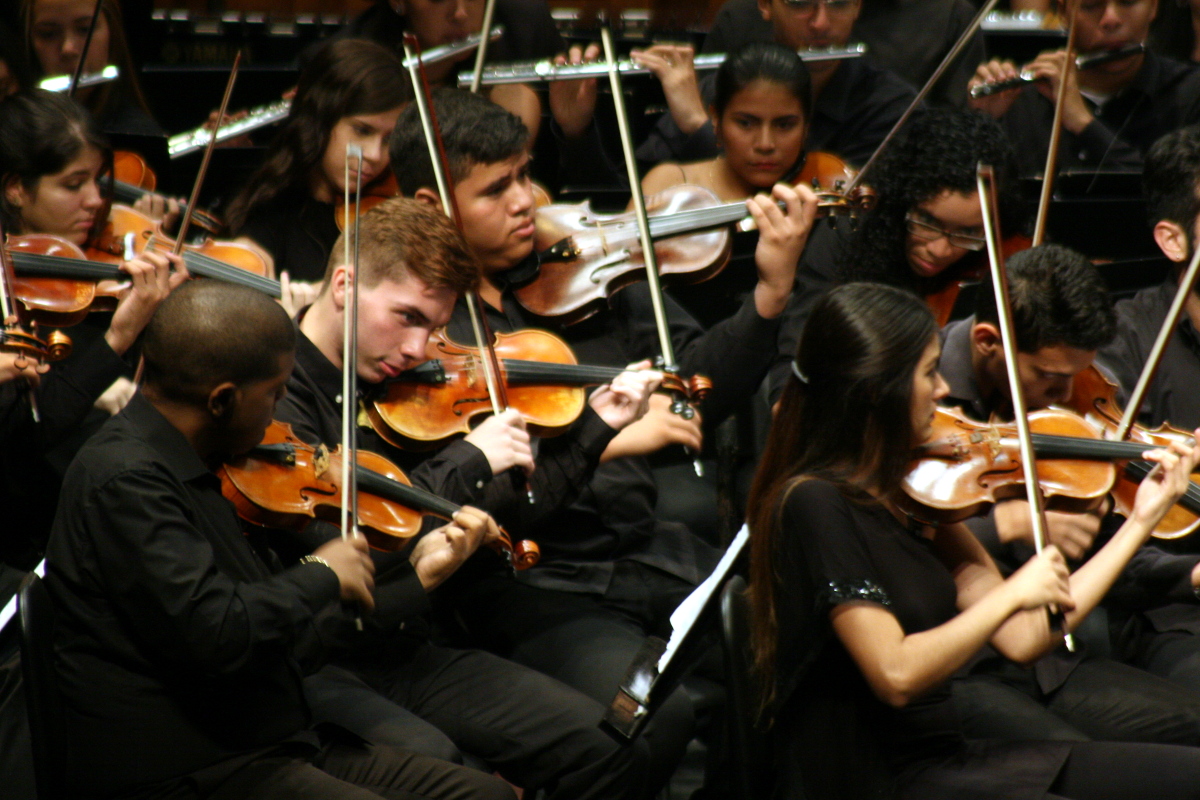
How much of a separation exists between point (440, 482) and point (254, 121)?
1.58 metres

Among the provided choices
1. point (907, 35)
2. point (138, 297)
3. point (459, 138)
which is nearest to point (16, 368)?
point (138, 297)

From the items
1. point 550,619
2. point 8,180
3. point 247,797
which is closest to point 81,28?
point 8,180

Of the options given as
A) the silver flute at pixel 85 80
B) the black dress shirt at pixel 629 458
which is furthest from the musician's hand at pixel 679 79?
the silver flute at pixel 85 80

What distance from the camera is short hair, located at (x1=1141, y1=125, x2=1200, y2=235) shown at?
2.86m

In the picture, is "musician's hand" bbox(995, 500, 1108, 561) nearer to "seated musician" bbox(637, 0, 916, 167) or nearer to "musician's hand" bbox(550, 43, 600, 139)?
"seated musician" bbox(637, 0, 916, 167)

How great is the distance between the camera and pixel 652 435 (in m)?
2.56

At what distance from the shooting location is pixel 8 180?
8.82 ft

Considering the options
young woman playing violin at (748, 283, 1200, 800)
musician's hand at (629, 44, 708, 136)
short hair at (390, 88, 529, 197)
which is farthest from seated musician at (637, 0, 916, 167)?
young woman playing violin at (748, 283, 1200, 800)

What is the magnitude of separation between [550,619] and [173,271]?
1.06 m

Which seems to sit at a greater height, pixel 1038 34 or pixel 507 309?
pixel 1038 34

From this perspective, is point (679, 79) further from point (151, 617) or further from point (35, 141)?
point (151, 617)

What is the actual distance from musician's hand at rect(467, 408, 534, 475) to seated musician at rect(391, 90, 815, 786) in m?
0.24

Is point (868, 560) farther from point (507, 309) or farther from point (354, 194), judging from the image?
point (354, 194)

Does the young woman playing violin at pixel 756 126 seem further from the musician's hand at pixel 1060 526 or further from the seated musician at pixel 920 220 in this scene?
the musician's hand at pixel 1060 526
